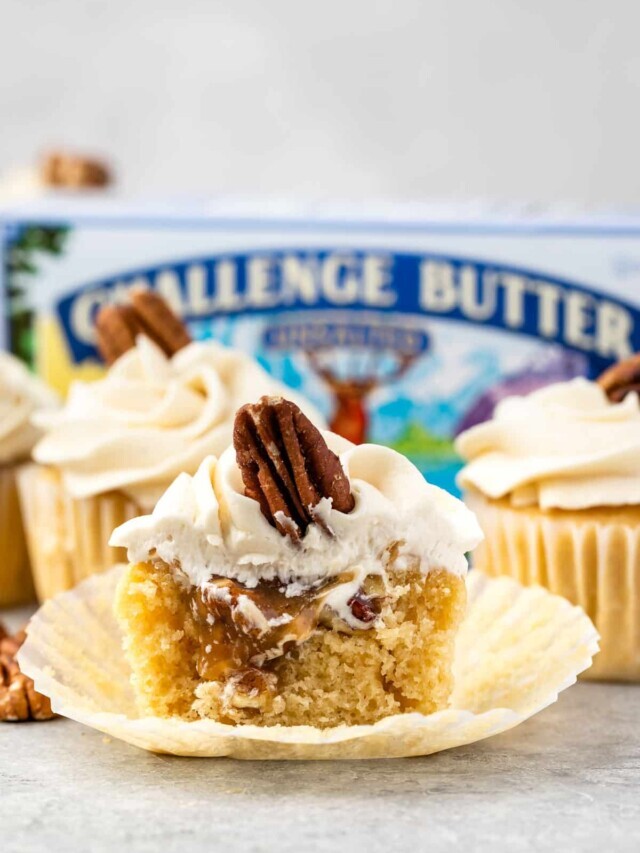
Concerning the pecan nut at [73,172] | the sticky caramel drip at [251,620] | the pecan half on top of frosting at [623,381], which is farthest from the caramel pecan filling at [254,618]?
the pecan nut at [73,172]

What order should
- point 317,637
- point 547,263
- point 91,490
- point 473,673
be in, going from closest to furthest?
1. point 317,637
2. point 473,673
3. point 91,490
4. point 547,263

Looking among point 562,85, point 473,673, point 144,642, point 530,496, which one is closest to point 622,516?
point 530,496

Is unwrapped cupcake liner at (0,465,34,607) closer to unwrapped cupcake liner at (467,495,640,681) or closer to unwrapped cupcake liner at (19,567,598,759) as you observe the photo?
unwrapped cupcake liner at (19,567,598,759)

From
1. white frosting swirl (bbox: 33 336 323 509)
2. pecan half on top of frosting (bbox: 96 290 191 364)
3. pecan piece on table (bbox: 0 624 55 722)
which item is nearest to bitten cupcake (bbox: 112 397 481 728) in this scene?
pecan piece on table (bbox: 0 624 55 722)

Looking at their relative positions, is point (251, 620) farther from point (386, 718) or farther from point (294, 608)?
point (386, 718)

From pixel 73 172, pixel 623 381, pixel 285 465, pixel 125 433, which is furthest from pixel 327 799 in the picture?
pixel 73 172

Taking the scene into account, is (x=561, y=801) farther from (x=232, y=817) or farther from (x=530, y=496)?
(x=530, y=496)

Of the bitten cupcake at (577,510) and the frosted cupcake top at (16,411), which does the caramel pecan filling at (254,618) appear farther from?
the frosted cupcake top at (16,411)
